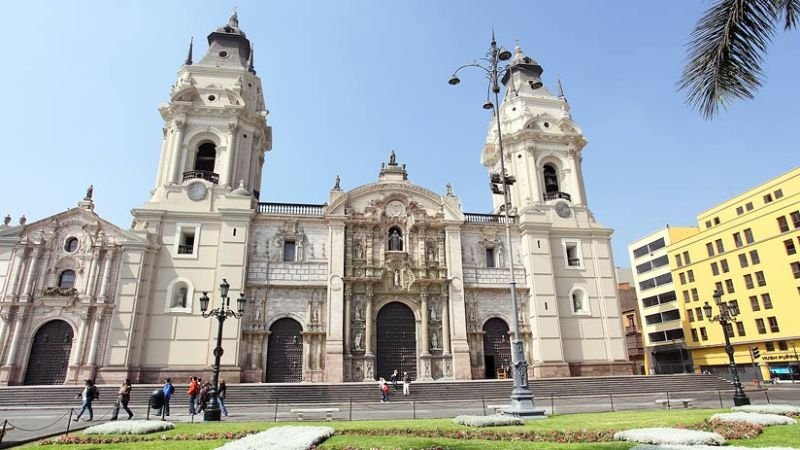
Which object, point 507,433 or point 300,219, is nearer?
point 507,433

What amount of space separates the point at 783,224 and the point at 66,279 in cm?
5283

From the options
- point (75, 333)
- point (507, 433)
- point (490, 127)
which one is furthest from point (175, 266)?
point (490, 127)

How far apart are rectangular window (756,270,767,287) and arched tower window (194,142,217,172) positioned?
151 ft

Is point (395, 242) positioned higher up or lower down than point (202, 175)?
lower down

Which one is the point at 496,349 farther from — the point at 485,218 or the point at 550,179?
the point at 550,179

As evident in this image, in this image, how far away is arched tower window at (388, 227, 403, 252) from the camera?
31875mm

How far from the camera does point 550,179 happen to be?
121 feet

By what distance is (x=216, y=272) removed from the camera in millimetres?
28609

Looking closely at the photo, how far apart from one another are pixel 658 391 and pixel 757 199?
2843 centimetres

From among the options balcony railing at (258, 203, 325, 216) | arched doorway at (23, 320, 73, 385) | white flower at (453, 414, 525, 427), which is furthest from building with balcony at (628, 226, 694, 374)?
arched doorway at (23, 320, 73, 385)

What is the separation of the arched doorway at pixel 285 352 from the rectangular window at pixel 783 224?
4023cm

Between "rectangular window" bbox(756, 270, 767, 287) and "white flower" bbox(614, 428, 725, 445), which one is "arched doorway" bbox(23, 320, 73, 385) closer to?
"white flower" bbox(614, 428, 725, 445)

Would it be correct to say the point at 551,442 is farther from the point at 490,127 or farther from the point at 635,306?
the point at 635,306

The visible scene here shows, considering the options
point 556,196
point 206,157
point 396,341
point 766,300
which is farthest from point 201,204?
point 766,300
